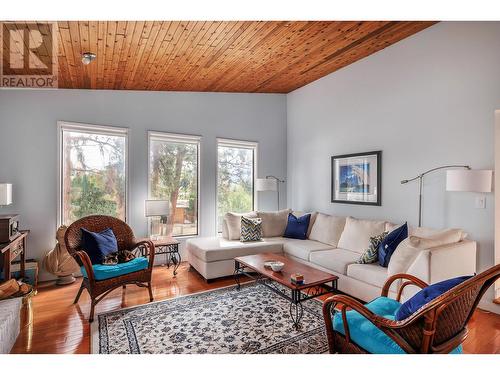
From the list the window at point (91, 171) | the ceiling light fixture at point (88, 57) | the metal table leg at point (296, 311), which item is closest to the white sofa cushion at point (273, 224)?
the metal table leg at point (296, 311)

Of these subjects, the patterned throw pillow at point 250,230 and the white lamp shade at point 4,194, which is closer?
the white lamp shade at point 4,194

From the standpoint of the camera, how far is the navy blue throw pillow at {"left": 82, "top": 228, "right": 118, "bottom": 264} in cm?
308

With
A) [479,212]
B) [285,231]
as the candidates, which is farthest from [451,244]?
[285,231]

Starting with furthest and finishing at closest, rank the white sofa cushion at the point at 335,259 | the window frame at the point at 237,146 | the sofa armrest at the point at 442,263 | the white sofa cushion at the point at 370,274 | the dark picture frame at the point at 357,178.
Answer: the window frame at the point at 237,146 < the dark picture frame at the point at 357,178 < the white sofa cushion at the point at 335,259 < the white sofa cushion at the point at 370,274 < the sofa armrest at the point at 442,263

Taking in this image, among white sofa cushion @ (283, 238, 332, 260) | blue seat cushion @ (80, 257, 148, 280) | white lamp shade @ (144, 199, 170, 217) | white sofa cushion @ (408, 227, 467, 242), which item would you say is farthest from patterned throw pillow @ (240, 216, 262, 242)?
white sofa cushion @ (408, 227, 467, 242)

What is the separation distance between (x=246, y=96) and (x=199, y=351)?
432 centimetres

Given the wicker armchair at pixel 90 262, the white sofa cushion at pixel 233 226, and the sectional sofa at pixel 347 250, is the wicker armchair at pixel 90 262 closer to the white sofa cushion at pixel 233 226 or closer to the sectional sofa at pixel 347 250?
the sectional sofa at pixel 347 250

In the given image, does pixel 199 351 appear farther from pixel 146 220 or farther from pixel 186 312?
pixel 146 220

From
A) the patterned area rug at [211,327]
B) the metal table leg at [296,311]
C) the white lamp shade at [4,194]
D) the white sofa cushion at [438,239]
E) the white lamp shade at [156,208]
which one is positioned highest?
the white lamp shade at [4,194]

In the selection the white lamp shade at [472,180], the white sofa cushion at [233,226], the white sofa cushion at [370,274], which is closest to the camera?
the white lamp shade at [472,180]

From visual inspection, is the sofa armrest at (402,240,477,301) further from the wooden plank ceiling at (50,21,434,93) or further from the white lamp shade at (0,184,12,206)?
the white lamp shade at (0,184,12,206)

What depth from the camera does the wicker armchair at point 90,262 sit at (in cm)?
278

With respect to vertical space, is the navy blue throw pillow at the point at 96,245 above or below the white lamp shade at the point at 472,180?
below

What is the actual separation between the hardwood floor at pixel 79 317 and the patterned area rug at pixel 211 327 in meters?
0.17
